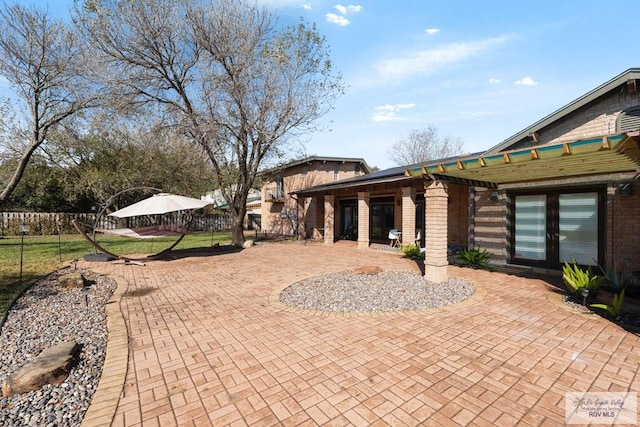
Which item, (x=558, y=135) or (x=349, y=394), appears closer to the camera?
Result: (x=349, y=394)

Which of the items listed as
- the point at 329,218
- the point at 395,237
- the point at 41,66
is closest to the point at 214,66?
the point at 41,66

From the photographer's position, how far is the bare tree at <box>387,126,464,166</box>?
35719 millimetres

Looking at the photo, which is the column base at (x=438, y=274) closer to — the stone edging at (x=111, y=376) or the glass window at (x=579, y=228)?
the glass window at (x=579, y=228)

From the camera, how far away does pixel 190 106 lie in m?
13.4

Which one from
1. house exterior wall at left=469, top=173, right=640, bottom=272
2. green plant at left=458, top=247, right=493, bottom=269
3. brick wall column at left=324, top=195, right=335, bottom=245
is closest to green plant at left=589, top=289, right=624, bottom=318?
house exterior wall at left=469, top=173, right=640, bottom=272

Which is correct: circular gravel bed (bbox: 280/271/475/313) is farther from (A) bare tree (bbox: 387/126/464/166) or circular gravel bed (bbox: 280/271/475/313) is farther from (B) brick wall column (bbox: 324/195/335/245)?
(A) bare tree (bbox: 387/126/464/166)

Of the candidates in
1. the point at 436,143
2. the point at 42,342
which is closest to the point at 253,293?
the point at 42,342

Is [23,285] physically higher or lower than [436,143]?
lower

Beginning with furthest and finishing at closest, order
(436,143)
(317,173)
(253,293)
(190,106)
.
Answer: (436,143) → (317,173) → (190,106) → (253,293)

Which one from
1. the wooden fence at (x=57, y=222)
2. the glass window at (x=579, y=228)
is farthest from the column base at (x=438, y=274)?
the wooden fence at (x=57, y=222)

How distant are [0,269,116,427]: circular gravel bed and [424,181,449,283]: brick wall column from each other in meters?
6.24

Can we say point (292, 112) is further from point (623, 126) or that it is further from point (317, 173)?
point (623, 126)

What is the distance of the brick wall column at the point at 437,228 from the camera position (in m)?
6.70

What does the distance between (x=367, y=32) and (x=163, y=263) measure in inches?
423
